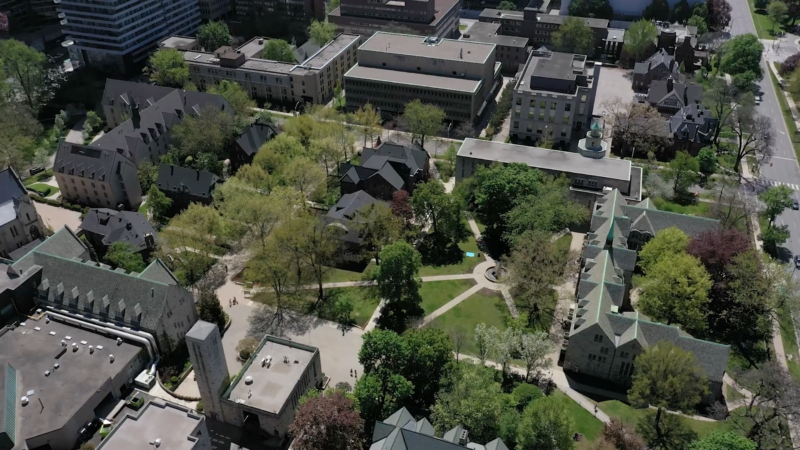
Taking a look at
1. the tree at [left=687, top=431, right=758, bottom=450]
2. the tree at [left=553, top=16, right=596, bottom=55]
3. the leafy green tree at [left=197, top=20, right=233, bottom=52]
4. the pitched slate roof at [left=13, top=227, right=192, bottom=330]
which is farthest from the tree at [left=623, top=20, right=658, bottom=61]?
the pitched slate roof at [left=13, top=227, right=192, bottom=330]

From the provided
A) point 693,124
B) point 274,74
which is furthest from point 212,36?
point 693,124

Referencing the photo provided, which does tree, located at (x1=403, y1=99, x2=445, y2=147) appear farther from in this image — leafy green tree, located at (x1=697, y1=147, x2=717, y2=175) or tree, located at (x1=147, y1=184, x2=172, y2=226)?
leafy green tree, located at (x1=697, y1=147, x2=717, y2=175)

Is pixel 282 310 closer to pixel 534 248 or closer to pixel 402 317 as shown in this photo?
pixel 402 317

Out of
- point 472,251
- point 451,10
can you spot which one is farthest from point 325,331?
point 451,10

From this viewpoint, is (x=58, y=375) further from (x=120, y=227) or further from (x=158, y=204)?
(x=158, y=204)

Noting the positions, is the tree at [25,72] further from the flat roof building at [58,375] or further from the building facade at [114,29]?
the flat roof building at [58,375]
